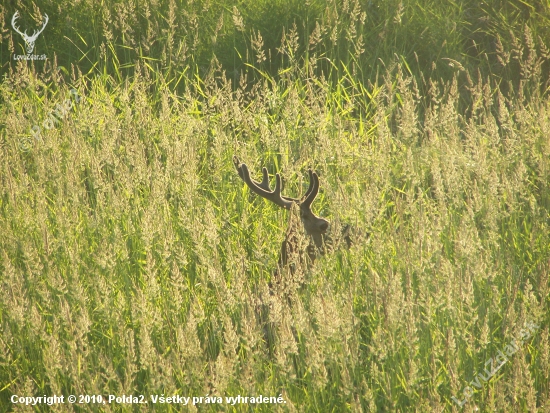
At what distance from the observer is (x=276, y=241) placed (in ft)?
12.1

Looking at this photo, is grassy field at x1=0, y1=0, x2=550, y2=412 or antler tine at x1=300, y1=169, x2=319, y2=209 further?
antler tine at x1=300, y1=169, x2=319, y2=209

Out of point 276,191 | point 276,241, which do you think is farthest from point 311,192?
point 276,241

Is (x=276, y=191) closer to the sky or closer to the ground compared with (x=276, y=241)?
closer to the sky

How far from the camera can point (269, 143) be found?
13.0 feet

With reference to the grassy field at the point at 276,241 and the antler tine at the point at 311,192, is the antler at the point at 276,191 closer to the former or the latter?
the antler tine at the point at 311,192

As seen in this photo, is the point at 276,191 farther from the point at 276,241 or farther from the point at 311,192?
the point at 276,241

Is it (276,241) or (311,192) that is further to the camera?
(276,241)

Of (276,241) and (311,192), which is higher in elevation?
(311,192)

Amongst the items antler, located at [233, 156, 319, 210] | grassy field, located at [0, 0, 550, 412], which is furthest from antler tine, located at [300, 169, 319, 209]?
grassy field, located at [0, 0, 550, 412]

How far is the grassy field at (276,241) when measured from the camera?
239 centimetres

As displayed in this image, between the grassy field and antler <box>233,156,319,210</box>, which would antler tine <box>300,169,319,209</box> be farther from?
the grassy field

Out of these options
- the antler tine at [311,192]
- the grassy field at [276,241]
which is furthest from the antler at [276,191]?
the grassy field at [276,241]

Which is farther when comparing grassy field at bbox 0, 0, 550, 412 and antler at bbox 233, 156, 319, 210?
antler at bbox 233, 156, 319, 210

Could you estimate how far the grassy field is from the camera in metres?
2.39
